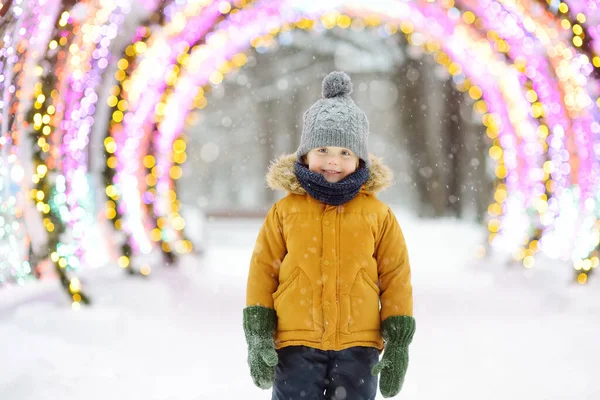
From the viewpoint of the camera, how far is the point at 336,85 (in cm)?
287

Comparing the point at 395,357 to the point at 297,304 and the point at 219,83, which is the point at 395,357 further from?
the point at 219,83

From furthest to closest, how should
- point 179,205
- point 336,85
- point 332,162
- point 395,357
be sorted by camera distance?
point 179,205
point 336,85
point 332,162
point 395,357

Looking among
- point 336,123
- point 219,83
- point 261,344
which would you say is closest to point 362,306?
point 261,344

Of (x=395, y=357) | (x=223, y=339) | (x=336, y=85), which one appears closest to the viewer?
(x=395, y=357)

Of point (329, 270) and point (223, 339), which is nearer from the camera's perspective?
point (329, 270)

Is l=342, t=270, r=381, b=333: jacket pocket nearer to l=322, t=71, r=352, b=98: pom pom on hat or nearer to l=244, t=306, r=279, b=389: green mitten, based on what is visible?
l=244, t=306, r=279, b=389: green mitten

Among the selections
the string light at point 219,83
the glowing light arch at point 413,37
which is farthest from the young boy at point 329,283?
the glowing light arch at point 413,37

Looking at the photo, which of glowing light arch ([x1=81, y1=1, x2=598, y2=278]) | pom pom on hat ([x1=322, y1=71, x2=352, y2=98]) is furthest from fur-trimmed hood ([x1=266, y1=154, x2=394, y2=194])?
glowing light arch ([x1=81, y1=1, x2=598, y2=278])

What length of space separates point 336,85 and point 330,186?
490 mm

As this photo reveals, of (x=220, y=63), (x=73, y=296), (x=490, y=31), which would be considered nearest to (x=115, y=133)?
(x=220, y=63)

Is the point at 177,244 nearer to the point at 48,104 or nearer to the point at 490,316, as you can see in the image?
the point at 48,104

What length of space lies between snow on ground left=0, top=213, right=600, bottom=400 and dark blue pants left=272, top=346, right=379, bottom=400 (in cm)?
183

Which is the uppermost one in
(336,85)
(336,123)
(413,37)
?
(413,37)

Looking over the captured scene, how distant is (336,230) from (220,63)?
575cm
